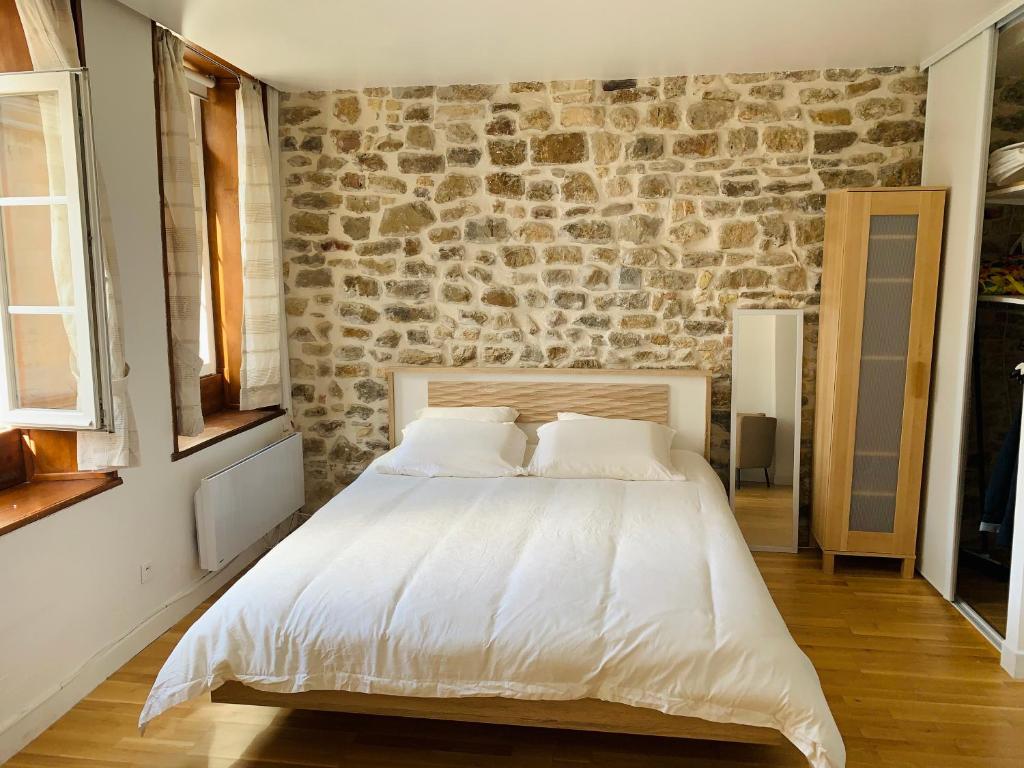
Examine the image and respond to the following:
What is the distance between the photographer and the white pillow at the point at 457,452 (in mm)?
3727

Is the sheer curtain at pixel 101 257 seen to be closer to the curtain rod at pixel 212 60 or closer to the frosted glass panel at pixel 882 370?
the curtain rod at pixel 212 60

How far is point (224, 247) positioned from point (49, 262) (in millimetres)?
1484

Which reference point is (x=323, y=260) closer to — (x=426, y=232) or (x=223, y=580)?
(x=426, y=232)

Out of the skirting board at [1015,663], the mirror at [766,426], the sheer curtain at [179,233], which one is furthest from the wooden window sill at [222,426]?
the skirting board at [1015,663]

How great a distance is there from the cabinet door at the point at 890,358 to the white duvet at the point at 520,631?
52.5 inches

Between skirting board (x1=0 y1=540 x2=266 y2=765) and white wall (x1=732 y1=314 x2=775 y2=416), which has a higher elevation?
white wall (x1=732 y1=314 x2=775 y2=416)

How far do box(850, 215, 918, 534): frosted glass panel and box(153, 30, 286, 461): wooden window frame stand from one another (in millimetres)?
3001

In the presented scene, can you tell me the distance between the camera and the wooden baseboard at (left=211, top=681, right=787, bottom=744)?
2.17 meters

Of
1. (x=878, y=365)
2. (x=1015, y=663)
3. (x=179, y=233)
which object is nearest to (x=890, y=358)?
(x=878, y=365)

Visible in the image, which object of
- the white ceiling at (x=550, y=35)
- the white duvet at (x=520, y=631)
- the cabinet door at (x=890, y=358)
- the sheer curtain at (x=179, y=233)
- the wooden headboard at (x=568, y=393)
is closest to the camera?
the white duvet at (x=520, y=631)

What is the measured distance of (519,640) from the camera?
2.21 m

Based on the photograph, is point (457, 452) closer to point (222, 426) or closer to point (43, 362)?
point (222, 426)

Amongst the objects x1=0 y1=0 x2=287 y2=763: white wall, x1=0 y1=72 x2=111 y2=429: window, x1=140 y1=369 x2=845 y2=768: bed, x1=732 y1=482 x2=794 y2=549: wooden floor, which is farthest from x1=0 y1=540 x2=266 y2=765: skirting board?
x1=732 y1=482 x2=794 y2=549: wooden floor

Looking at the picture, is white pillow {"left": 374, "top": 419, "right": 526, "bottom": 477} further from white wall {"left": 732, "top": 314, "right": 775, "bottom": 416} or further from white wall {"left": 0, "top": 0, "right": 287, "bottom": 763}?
white wall {"left": 732, "top": 314, "right": 775, "bottom": 416}
